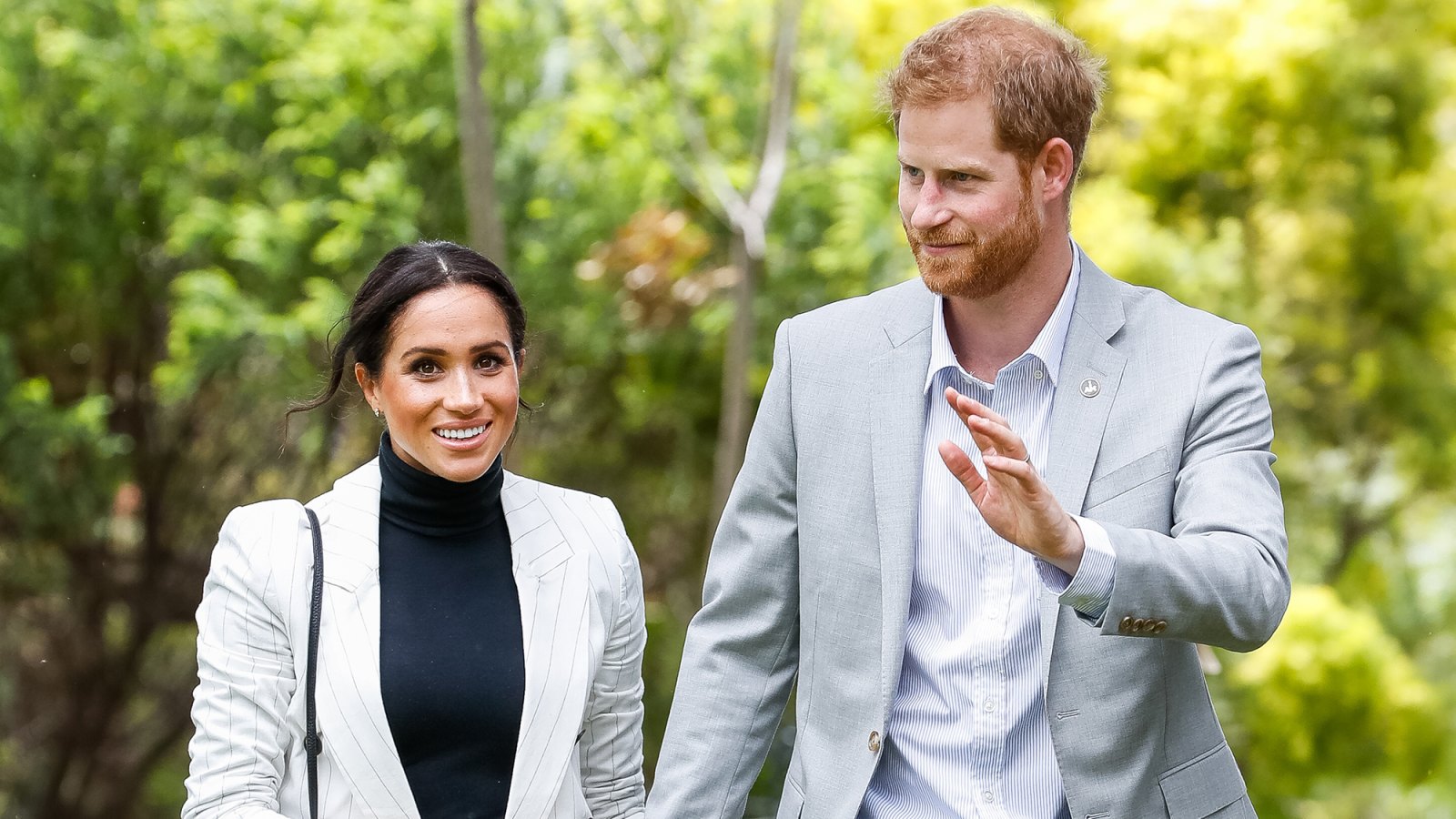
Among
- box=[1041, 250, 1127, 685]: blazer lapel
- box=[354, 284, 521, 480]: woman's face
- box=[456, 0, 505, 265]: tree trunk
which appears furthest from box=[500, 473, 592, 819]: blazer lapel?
box=[456, 0, 505, 265]: tree trunk

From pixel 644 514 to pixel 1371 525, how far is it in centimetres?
552

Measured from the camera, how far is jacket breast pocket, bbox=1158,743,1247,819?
193cm

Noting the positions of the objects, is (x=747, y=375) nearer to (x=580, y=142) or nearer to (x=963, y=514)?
(x=580, y=142)

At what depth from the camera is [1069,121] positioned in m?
2.04

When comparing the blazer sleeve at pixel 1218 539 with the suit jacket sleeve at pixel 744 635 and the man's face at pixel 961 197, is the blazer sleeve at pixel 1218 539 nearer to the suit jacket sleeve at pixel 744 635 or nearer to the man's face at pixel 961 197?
the man's face at pixel 961 197

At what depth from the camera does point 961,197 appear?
196 cm

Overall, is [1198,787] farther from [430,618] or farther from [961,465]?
[430,618]

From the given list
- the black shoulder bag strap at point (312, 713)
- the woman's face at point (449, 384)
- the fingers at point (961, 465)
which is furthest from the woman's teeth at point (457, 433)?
the fingers at point (961, 465)

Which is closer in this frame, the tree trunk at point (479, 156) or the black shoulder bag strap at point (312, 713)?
the black shoulder bag strap at point (312, 713)

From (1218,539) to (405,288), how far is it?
3.87ft

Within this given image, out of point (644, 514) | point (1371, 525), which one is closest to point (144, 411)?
point (644, 514)

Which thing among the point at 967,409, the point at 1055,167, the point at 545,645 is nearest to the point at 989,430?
the point at 967,409

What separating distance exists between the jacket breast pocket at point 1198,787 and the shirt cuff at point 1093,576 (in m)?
0.38

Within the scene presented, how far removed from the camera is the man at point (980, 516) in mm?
1902
